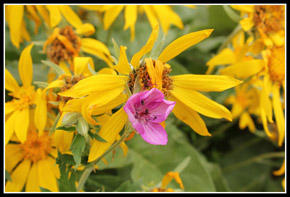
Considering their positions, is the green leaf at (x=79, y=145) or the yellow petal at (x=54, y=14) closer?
the green leaf at (x=79, y=145)

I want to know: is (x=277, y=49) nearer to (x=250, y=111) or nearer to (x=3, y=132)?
(x=250, y=111)

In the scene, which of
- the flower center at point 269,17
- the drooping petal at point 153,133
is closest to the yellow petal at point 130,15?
the flower center at point 269,17

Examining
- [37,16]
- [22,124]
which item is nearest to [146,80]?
[22,124]

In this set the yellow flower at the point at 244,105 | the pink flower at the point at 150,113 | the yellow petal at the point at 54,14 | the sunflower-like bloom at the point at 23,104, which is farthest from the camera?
the yellow flower at the point at 244,105

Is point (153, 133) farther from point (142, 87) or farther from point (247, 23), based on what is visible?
point (247, 23)

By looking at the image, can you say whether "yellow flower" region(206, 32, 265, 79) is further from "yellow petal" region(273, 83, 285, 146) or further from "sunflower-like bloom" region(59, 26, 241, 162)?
"sunflower-like bloom" region(59, 26, 241, 162)

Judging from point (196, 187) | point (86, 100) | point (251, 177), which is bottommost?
point (251, 177)

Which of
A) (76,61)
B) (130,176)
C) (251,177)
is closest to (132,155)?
(130,176)

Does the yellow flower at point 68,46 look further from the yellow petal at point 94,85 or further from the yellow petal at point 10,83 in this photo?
the yellow petal at point 94,85
